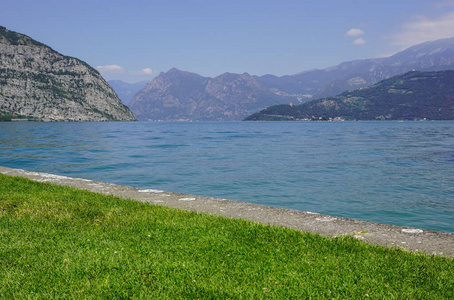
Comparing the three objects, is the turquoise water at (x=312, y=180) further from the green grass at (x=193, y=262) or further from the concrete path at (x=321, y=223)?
the green grass at (x=193, y=262)

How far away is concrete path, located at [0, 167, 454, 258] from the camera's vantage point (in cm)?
709

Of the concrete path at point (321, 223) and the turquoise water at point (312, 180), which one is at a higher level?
the concrete path at point (321, 223)

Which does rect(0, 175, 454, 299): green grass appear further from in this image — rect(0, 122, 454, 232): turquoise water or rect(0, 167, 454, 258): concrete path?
rect(0, 122, 454, 232): turquoise water

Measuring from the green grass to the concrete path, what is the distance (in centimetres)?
82

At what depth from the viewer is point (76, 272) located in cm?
549

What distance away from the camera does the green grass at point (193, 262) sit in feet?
16.1

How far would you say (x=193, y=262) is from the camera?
5.80 m

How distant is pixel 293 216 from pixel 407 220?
32.5ft

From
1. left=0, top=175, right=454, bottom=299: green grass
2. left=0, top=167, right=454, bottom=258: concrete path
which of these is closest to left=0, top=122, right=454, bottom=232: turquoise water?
left=0, top=167, right=454, bottom=258: concrete path

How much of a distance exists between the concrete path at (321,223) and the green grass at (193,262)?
82cm

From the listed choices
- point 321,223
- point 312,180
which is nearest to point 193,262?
point 321,223

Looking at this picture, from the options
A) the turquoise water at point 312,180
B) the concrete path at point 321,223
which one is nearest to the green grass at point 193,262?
the concrete path at point 321,223

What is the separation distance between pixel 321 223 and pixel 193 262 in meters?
4.02

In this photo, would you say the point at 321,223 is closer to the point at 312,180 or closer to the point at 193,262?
the point at 193,262
